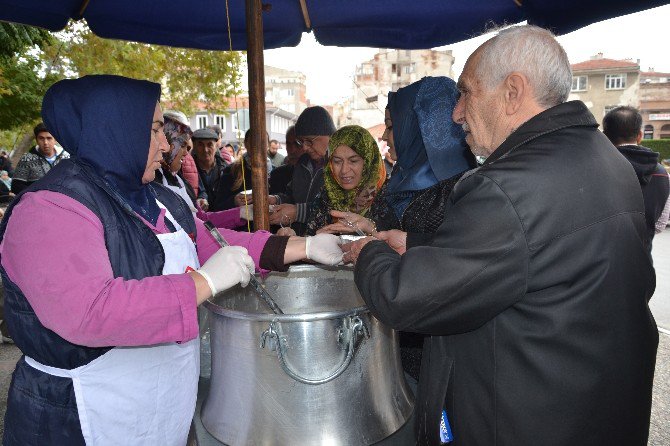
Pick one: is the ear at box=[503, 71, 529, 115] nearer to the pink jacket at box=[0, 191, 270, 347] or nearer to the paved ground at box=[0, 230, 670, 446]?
the pink jacket at box=[0, 191, 270, 347]

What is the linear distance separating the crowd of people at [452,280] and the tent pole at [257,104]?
0.79m

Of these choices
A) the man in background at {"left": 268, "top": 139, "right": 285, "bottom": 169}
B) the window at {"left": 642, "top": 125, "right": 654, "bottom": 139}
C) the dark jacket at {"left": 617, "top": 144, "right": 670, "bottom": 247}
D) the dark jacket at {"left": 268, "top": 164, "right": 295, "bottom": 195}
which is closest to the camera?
the dark jacket at {"left": 617, "top": 144, "right": 670, "bottom": 247}

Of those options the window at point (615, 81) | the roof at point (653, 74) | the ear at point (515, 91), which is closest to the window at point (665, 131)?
the window at point (615, 81)

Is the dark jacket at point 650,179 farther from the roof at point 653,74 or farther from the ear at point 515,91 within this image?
the roof at point 653,74

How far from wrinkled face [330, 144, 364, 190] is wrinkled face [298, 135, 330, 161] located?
1.20 m

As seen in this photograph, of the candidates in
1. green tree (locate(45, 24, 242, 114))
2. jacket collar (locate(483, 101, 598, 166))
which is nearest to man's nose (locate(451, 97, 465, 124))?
jacket collar (locate(483, 101, 598, 166))

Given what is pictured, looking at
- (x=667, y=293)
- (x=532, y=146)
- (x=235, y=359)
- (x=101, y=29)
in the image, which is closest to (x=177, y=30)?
(x=101, y=29)

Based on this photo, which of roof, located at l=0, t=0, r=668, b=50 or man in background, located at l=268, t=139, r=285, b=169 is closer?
roof, located at l=0, t=0, r=668, b=50

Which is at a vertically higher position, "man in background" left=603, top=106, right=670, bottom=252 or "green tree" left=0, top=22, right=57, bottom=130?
"green tree" left=0, top=22, right=57, bottom=130

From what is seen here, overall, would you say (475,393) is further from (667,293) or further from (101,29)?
(667,293)

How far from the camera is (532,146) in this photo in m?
1.19

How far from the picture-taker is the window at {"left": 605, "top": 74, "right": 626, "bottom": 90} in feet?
132

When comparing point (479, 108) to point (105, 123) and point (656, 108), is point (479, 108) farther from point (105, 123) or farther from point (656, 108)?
point (656, 108)

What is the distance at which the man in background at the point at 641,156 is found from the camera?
12.6 feet
